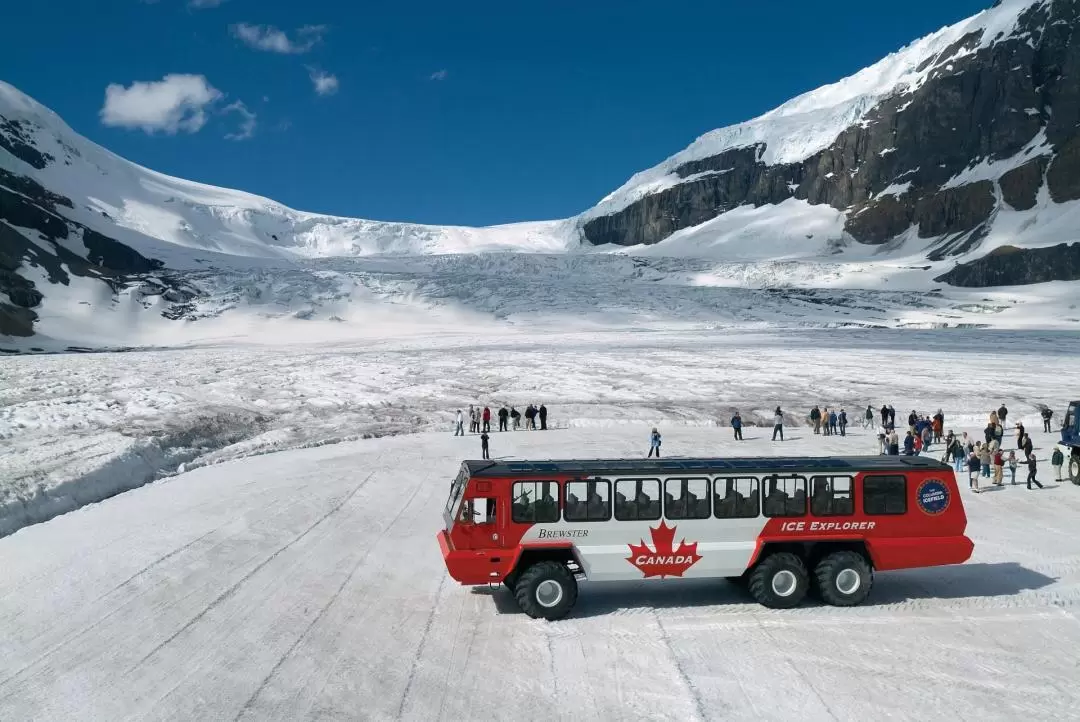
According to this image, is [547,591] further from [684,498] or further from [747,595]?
[747,595]

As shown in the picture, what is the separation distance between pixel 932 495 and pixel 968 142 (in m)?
182

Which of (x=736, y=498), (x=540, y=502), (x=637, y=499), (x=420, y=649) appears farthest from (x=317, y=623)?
(x=736, y=498)

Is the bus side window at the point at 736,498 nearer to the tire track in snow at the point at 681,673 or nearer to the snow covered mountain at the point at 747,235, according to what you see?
the tire track in snow at the point at 681,673

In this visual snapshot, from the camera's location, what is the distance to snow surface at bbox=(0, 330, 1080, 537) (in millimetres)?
24297

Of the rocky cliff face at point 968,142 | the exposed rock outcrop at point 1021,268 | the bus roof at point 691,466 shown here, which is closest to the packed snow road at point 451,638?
the bus roof at point 691,466

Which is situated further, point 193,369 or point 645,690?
point 193,369

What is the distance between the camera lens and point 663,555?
35.9 feet

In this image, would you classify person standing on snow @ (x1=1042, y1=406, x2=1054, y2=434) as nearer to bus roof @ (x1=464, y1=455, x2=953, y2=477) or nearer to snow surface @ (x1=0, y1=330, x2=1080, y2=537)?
snow surface @ (x1=0, y1=330, x2=1080, y2=537)

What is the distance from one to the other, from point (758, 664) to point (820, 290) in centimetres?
9459

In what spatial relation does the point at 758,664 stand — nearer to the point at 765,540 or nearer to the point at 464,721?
the point at 765,540

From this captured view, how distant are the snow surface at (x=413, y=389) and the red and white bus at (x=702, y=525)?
12.2 m

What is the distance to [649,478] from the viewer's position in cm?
1086

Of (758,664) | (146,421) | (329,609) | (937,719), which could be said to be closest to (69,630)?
(329,609)

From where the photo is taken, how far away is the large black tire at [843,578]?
11.1 meters
